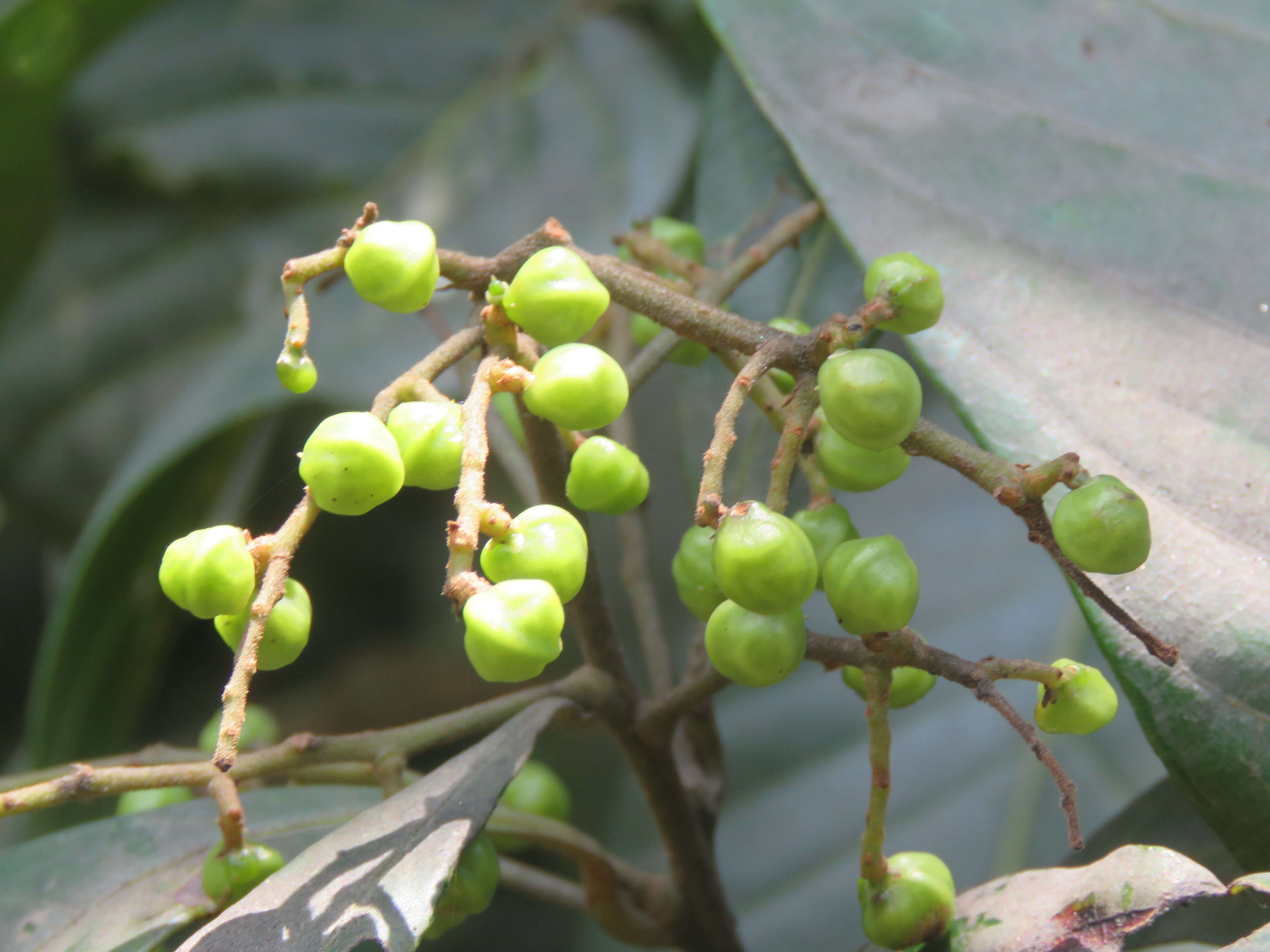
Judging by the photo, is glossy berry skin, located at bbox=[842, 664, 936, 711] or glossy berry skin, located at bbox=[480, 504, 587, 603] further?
glossy berry skin, located at bbox=[842, 664, 936, 711]

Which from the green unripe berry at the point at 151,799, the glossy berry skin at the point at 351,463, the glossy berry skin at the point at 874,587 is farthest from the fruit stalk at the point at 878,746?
the green unripe berry at the point at 151,799

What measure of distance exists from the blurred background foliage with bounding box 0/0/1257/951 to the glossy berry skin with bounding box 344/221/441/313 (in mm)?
469

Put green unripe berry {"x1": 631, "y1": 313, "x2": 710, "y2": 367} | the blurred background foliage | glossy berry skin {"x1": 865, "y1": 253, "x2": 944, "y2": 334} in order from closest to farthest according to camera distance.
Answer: glossy berry skin {"x1": 865, "y1": 253, "x2": 944, "y2": 334} → green unripe berry {"x1": 631, "y1": 313, "x2": 710, "y2": 367} → the blurred background foliage

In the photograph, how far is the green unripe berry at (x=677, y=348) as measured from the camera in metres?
0.69

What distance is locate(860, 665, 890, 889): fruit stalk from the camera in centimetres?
51

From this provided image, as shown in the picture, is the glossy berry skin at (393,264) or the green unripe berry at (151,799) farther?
the green unripe berry at (151,799)

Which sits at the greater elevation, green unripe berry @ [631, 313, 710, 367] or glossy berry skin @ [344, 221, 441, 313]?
glossy berry skin @ [344, 221, 441, 313]

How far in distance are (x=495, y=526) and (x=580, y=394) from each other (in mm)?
70

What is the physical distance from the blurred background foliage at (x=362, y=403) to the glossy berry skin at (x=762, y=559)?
50 cm

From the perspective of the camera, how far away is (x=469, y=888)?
1.79 feet

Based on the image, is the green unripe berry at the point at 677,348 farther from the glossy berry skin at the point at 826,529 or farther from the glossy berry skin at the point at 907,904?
the glossy berry skin at the point at 907,904

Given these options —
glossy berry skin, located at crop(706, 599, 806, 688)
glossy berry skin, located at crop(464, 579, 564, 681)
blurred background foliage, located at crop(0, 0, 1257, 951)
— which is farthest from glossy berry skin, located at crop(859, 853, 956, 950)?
blurred background foliage, located at crop(0, 0, 1257, 951)

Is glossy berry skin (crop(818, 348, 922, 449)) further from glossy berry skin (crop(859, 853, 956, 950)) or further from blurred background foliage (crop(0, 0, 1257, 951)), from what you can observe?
blurred background foliage (crop(0, 0, 1257, 951))

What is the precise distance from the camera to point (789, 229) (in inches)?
30.0
